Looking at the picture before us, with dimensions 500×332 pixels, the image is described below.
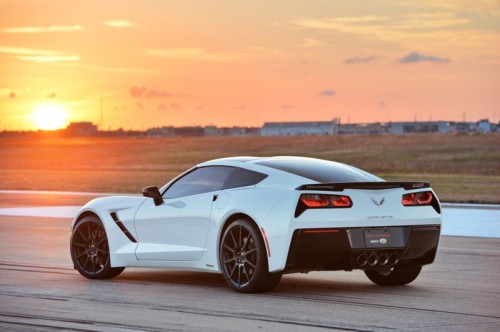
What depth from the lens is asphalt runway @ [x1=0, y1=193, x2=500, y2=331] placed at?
905 cm

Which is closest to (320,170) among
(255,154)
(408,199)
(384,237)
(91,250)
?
(408,199)

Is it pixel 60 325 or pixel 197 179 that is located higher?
pixel 197 179

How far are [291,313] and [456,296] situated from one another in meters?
2.06

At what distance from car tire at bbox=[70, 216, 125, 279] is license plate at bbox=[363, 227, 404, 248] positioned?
3.29m

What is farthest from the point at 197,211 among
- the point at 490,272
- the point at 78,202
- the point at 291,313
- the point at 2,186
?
the point at 2,186

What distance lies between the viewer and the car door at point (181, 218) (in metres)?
11.5

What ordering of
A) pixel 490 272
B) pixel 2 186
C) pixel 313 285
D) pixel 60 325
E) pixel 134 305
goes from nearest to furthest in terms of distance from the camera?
1. pixel 60 325
2. pixel 134 305
3. pixel 313 285
4. pixel 490 272
5. pixel 2 186

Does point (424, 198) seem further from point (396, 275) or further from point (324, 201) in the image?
point (324, 201)

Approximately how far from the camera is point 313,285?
11867mm

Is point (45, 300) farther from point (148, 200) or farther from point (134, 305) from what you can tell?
point (148, 200)

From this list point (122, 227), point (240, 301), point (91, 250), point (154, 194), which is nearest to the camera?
point (240, 301)

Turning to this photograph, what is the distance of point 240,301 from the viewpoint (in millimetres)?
10461

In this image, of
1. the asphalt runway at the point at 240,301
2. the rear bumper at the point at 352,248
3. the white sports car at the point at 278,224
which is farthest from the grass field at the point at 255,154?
the rear bumper at the point at 352,248

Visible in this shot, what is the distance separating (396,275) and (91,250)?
353cm
